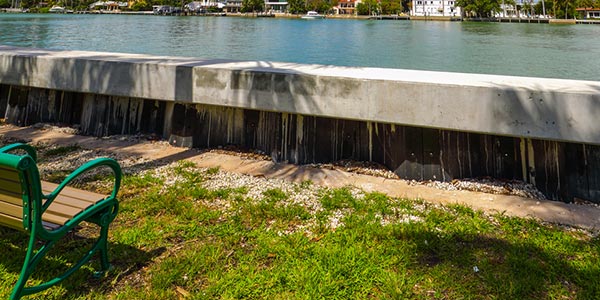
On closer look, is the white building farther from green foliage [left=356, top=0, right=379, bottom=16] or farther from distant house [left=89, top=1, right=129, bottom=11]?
distant house [left=89, top=1, right=129, bottom=11]

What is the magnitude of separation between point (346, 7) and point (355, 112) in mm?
155591

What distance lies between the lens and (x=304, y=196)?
13.3 feet

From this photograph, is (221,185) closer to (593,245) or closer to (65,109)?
(593,245)

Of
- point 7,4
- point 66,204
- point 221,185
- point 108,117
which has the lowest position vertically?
point 221,185

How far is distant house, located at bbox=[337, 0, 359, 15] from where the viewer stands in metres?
148

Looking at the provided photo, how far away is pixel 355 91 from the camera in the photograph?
452 centimetres

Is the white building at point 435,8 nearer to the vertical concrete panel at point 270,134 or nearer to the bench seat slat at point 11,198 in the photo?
the vertical concrete panel at point 270,134

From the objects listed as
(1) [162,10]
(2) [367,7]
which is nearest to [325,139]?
(2) [367,7]

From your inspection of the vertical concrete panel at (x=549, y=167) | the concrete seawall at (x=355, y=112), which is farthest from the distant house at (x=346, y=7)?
the vertical concrete panel at (x=549, y=167)

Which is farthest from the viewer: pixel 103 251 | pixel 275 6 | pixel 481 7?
pixel 275 6

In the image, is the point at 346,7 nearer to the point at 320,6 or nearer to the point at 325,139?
the point at 320,6

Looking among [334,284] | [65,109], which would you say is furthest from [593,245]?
[65,109]

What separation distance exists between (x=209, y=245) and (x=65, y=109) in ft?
16.0

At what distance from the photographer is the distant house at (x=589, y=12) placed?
4097 inches
